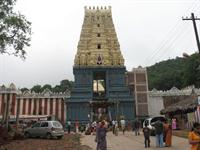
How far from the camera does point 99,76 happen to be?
57.3 m

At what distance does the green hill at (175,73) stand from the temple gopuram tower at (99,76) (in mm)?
11818

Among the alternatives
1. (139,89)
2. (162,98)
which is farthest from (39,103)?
(162,98)

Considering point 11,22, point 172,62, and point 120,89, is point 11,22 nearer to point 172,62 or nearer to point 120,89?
point 120,89

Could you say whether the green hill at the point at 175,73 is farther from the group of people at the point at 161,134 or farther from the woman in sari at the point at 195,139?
the woman in sari at the point at 195,139

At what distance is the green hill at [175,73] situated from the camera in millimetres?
58875

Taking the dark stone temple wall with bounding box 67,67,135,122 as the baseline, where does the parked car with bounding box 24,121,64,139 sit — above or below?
below

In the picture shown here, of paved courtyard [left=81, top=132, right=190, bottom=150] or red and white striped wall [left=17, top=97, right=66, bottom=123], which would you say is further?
red and white striped wall [left=17, top=97, right=66, bottom=123]

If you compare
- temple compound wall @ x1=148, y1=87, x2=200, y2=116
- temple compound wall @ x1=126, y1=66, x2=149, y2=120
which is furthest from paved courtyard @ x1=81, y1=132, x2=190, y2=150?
temple compound wall @ x1=148, y1=87, x2=200, y2=116

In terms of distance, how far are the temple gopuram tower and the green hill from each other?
1182 cm

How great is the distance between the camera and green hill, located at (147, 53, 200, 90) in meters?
58.9

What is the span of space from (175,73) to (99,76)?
25.0 metres

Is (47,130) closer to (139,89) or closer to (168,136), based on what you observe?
(168,136)

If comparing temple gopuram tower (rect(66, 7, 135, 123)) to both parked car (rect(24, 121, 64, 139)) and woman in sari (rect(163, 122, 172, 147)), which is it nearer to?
parked car (rect(24, 121, 64, 139))

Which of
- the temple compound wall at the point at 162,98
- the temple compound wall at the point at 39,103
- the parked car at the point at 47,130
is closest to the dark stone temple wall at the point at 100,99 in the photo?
the temple compound wall at the point at 39,103
